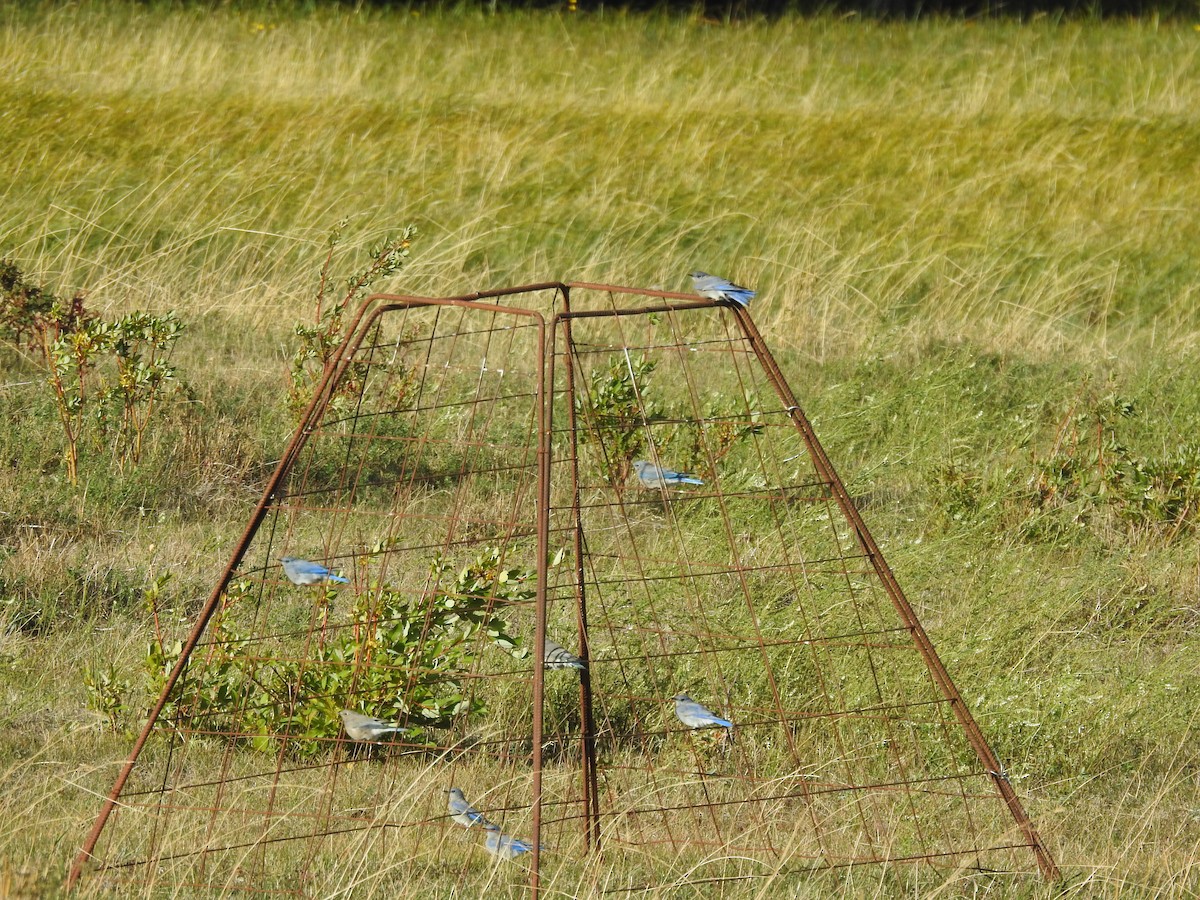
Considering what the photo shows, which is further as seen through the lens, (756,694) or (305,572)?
(756,694)

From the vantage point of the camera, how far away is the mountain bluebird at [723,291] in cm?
277

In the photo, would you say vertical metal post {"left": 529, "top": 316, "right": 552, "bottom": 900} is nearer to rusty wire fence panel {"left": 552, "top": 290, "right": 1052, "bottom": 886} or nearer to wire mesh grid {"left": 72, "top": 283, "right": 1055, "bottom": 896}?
wire mesh grid {"left": 72, "top": 283, "right": 1055, "bottom": 896}

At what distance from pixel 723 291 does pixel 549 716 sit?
1.27m

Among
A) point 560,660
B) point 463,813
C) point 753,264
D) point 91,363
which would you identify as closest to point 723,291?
point 560,660

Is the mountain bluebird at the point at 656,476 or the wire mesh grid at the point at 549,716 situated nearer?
the wire mesh grid at the point at 549,716

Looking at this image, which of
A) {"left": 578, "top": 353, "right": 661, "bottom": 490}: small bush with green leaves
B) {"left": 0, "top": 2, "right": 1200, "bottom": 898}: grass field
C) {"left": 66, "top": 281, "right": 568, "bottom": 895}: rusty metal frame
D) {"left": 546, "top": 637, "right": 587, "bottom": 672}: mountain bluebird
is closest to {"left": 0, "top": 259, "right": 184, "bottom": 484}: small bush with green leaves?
{"left": 0, "top": 2, "right": 1200, "bottom": 898}: grass field

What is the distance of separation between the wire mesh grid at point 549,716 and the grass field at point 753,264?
0.66 ft

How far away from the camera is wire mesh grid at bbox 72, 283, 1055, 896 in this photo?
2.69 metres

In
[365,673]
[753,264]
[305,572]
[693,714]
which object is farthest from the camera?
[753,264]

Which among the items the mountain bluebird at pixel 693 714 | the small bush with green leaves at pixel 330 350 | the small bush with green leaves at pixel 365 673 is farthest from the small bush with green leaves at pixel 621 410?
the mountain bluebird at pixel 693 714

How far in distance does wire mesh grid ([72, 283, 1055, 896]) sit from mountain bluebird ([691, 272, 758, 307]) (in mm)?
62

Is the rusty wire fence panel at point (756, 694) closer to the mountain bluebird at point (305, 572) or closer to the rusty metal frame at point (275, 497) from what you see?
the rusty metal frame at point (275, 497)

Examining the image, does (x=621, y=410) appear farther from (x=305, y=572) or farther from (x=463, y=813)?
(x=463, y=813)

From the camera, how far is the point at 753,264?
24.7 feet
